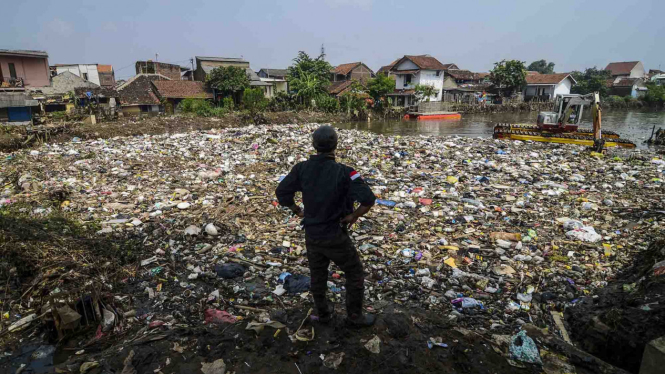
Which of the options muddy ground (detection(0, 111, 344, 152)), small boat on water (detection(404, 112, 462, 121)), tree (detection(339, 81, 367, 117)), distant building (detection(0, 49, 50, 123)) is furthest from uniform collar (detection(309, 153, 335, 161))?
small boat on water (detection(404, 112, 462, 121))

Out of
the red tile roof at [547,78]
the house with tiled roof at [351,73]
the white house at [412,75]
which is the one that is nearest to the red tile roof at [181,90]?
the house with tiled roof at [351,73]

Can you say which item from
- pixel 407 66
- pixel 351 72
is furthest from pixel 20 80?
pixel 407 66

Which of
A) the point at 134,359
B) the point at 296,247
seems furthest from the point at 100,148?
the point at 134,359

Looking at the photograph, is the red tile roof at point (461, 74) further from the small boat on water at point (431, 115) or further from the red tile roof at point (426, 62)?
the small boat on water at point (431, 115)

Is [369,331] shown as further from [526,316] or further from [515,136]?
[515,136]

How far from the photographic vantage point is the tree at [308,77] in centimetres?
2417

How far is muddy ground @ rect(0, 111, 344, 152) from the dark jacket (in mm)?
12404

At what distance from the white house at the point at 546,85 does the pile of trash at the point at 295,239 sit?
105 feet

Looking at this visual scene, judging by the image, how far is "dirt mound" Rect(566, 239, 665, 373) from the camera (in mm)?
2227

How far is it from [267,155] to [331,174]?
20.7 feet

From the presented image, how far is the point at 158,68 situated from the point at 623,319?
120 feet

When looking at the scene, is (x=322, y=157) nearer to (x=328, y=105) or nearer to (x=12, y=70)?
(x=328, y=105)

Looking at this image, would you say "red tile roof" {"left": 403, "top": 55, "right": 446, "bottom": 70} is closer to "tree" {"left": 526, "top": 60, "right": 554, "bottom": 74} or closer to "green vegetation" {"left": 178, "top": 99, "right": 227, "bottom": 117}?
"green vegetation" {"left": 178, "top": 99, "right": 227, "bottom": 117}

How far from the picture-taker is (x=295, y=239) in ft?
13.7
